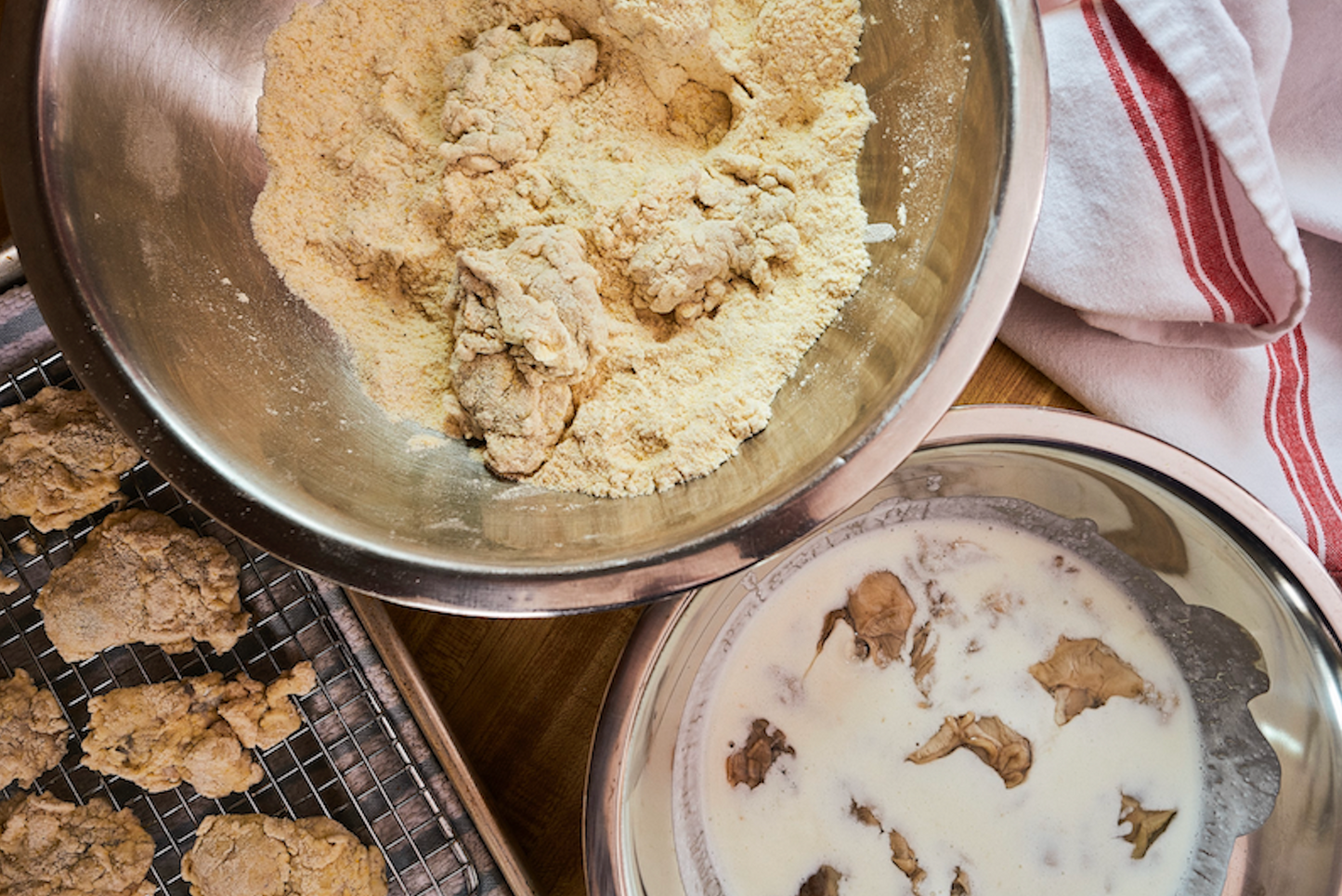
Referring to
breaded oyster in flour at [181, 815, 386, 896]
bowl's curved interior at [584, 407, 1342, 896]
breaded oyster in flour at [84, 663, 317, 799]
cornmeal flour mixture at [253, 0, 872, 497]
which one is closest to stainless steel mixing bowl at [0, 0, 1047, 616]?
cornmeal flour mixture at [253, 0, 872, 497]

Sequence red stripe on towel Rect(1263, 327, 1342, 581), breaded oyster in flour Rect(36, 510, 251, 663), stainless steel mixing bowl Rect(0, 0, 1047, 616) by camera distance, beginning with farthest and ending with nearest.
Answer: red stripe on towel Rect(1263, 327, 1342, 581), breaded oyster in flour Rect(36, 510, 251, 663), stainless steel mixing bowl Rect(0, 0, 1047, 616)

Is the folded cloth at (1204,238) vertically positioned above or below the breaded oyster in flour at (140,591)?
above

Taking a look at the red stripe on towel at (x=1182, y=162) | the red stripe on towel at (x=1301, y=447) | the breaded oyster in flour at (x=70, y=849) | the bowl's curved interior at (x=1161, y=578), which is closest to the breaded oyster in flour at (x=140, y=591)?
the breaded oyster in flour at (x=70, y=849)

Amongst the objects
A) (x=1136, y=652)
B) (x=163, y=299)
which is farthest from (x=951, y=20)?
(x=1136, y=652)

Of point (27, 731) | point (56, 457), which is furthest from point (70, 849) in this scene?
point (56, 457)

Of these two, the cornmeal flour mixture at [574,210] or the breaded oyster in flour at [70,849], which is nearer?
the cornmeal flour mixture at [574,210]

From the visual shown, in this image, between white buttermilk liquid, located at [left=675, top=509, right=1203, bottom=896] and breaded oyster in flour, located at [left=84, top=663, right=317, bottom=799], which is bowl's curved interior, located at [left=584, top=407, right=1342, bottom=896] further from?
breaded oyster in flour, located at [left=84, top=663, right=317, bottom=799]

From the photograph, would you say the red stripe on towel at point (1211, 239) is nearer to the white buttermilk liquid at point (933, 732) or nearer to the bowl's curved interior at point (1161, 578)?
the bowl's curved interior at point (1161, 578)
